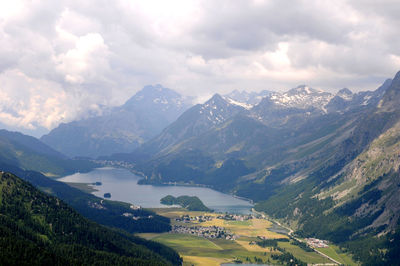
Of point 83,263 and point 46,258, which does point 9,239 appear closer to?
point 46,258

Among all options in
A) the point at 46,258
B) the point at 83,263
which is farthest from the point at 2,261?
the point at 83,263

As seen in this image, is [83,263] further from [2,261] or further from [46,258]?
[2,261]

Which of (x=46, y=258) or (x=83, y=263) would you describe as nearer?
(x=46, y=258)

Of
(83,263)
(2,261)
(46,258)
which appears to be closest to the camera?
(2,261)

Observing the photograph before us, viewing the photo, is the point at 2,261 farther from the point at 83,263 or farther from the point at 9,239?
the point at 83,263

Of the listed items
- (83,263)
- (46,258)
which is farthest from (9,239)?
(83,263)

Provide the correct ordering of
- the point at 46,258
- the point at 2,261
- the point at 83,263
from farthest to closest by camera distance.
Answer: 1. the point at 83,263
2. the point at 46,258
3. the point at 2,261

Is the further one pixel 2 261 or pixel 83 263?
pixel 83 263
